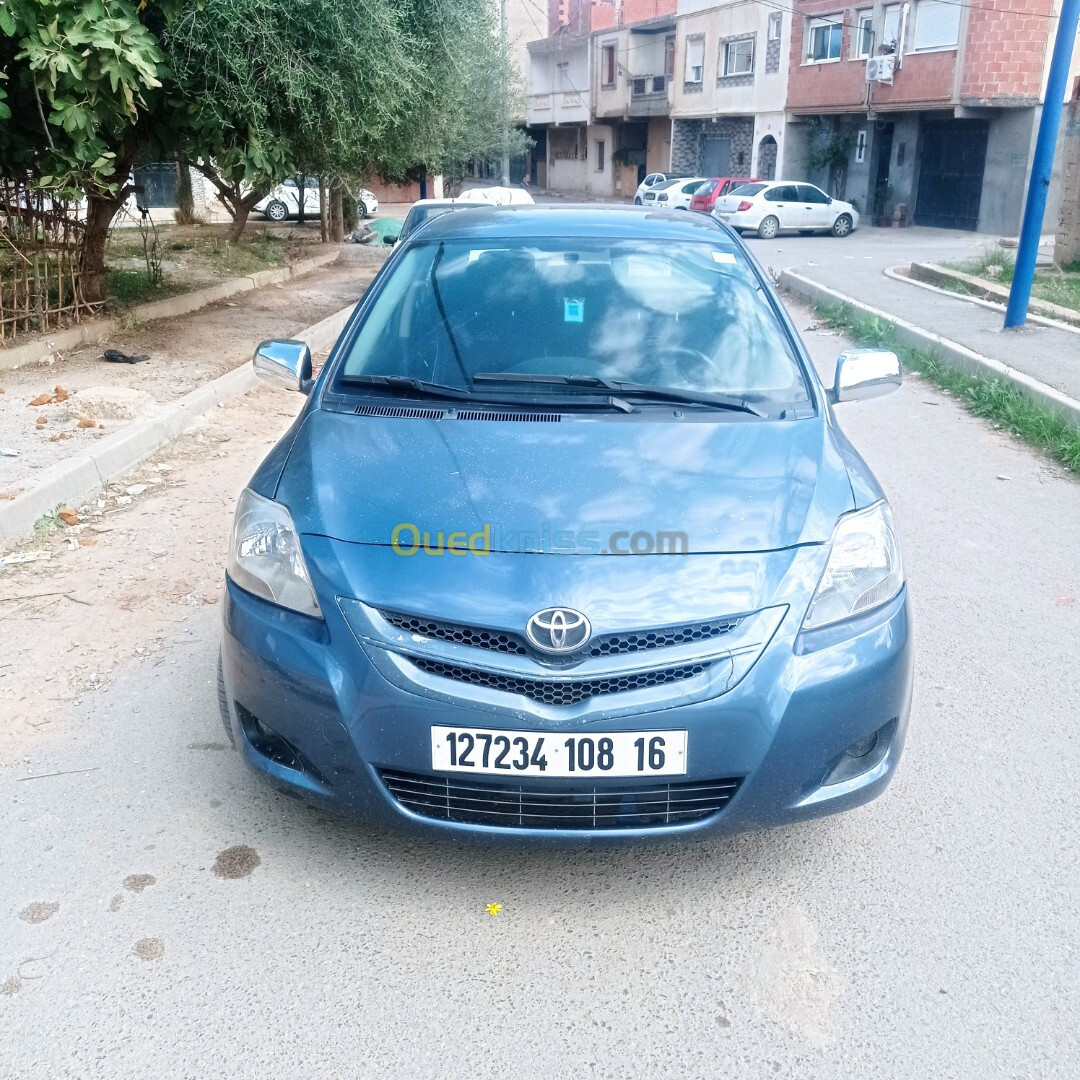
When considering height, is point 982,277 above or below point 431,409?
below

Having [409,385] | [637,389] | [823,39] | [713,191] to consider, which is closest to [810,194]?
[713,191]

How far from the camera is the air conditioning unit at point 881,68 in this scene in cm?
3188

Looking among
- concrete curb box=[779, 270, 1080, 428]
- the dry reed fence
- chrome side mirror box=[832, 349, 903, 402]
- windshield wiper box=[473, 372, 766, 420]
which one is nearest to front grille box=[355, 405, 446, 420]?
windshield wiper box=[473, 372, 766, 420]

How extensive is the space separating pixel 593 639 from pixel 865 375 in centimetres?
200

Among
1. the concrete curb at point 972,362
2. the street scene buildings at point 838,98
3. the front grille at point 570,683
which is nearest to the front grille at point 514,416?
the front grille at point 570,683

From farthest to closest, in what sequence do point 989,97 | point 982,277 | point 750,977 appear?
point 989,97, point 982,277, point 750,977

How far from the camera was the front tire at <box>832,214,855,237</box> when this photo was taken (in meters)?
30.5

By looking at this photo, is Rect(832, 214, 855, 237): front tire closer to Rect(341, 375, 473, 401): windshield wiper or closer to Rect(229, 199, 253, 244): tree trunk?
Rect(229, 199, 253, 244): tree trunk

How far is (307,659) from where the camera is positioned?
2.65 metres

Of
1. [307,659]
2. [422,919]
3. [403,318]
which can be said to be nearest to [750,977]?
[422,919]

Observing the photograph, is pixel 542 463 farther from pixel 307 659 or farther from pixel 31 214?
pixel 31 214

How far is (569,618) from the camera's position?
2.55 meters

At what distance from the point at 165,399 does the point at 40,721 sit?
16.5 ft

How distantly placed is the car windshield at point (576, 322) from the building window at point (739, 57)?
1581 inches
